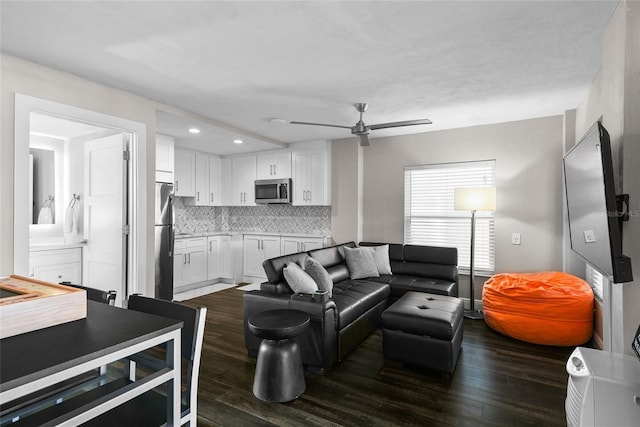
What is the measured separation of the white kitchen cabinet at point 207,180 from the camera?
6066mm

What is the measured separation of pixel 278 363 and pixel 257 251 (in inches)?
153

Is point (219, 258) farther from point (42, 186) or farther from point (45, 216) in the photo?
point (42, 186)

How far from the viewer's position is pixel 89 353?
923mm

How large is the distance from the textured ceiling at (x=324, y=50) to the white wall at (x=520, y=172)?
0.61m

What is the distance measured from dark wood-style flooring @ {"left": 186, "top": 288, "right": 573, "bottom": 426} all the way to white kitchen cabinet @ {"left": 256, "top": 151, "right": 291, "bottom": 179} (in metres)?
3.33

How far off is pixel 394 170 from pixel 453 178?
0.88 m

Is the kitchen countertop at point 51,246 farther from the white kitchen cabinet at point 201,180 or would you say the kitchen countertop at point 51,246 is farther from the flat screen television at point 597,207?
the flat screen television at point 597,207

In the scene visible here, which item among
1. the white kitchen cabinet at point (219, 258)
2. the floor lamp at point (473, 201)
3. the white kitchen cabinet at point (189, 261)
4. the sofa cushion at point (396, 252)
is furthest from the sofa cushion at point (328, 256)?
the white kitchen cabinet at point (219, 258)

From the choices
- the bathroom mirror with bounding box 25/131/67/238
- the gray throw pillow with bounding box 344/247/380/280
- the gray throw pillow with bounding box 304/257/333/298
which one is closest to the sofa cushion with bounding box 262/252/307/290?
the gray throw pillow with bounding box 304/257/333/298

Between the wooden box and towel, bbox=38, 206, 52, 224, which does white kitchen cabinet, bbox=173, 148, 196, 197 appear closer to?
towel, bbox=38, 206, 52, 224

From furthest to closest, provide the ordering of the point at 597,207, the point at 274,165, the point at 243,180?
the point at 243,180, the point at 274,165, the point at 597,207

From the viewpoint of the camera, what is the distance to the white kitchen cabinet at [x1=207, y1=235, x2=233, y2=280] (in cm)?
601

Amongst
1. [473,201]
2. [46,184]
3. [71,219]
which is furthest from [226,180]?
[473,201]

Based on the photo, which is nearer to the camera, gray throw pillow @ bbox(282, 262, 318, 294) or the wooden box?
the wooden box
